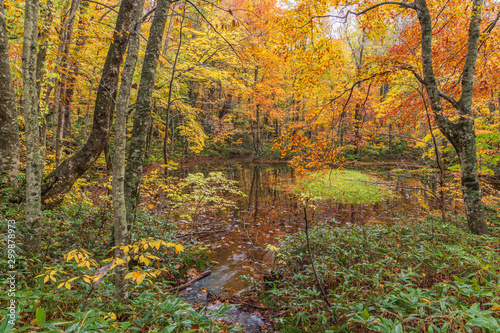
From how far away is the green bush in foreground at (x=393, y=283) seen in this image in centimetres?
208

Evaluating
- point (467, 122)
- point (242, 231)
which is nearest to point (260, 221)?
point (242, 231)

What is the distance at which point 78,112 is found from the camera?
17.5 meters

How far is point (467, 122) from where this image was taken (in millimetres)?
4703

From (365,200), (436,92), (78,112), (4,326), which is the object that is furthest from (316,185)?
(78,112)

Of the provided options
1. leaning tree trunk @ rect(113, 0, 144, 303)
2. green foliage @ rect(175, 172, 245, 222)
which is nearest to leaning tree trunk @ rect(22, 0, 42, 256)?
leaning tree trunk @ rect(113, 0, 144, 303)

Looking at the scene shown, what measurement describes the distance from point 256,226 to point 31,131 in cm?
618

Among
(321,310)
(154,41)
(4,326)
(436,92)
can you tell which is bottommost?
(321,310)

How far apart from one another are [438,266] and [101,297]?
446cm

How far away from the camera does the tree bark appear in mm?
4707

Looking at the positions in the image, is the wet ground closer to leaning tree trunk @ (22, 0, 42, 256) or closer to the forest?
the forest

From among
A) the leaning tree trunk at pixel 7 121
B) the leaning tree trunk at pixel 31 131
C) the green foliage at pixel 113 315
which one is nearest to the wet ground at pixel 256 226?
the green foliage at pixel 113 315

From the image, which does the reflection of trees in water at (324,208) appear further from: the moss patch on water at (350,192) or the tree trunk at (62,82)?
the tree trunk at (62,82)

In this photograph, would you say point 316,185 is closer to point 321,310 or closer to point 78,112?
point 321,310

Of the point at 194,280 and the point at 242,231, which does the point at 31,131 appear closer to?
the point at 194,280
